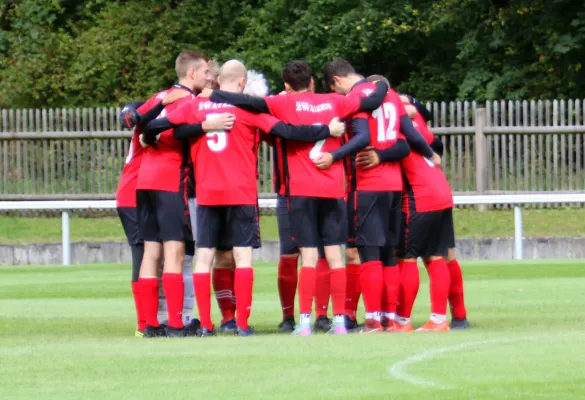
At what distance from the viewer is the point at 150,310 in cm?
1109

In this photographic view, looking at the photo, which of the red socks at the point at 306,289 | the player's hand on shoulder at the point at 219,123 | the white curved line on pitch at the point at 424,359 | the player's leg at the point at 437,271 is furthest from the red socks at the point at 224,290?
the white curved line on pitch at the point at 424,359

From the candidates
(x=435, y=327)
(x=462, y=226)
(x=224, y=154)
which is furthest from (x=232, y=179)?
(x=462, y=226)

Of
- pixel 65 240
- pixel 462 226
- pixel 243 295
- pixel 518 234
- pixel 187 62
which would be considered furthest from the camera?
pixel 462 226

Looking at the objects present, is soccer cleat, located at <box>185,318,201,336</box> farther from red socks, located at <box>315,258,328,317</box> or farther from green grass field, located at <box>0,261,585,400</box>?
red socks, located at <box>315,258,328,317</box>

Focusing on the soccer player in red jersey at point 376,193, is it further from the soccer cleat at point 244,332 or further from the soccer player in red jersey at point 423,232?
the soccer cleat at point 244,332

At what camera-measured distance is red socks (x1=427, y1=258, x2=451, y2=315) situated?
36.1 ft

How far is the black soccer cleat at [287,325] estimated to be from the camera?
11500 mm

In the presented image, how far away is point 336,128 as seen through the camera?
10.7 meters

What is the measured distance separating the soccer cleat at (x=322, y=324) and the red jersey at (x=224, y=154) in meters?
1.20

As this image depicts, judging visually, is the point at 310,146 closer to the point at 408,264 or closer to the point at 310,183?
the point at 310,183

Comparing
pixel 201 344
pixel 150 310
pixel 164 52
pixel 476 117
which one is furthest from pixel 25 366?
pixel 164 52

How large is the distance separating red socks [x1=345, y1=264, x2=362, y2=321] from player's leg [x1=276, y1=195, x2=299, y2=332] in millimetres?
414

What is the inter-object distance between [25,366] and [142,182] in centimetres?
246

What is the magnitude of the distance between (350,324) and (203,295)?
3.92 feet
